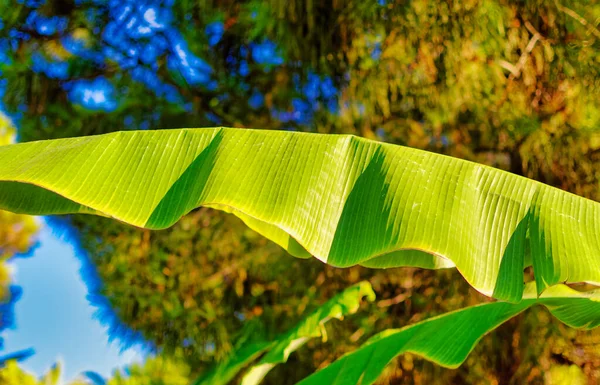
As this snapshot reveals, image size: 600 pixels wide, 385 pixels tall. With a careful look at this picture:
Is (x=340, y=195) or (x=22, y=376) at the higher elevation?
(x=340, y=195)

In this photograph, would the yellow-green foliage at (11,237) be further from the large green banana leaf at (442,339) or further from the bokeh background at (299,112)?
the large green banana leaf at (442,339)

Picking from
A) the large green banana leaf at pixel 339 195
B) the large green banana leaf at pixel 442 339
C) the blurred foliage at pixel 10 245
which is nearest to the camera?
the large green banana leaf at pixel 339 195

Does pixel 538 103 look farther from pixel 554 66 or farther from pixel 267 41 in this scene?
pixel 267 41

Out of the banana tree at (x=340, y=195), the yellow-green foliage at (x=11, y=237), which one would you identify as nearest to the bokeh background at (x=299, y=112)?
the yellow-green foliage at (x=11, y=237)

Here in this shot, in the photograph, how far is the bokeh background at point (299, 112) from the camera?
2543 mm

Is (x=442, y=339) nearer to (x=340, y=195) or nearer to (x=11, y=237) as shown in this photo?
(x=340, y=195)

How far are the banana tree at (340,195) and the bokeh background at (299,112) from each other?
1.77 meters

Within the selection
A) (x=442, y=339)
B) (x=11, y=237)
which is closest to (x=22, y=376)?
(x=11, y=237)

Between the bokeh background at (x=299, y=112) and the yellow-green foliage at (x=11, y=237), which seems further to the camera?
the yellow-green foliage at (x=11, y=237)

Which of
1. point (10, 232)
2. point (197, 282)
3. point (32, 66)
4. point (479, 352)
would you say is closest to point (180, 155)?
point (197, 282)

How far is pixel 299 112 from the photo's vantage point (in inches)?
109

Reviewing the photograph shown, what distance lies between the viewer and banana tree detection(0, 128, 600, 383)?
74 centimetres

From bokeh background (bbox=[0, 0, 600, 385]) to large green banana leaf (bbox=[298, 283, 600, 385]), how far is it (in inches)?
56.5

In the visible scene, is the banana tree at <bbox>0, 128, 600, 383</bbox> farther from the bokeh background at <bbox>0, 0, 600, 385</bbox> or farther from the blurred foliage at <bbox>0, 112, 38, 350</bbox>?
the blurred foliage at <bbox>0, 112, 38, 350</bbox>
